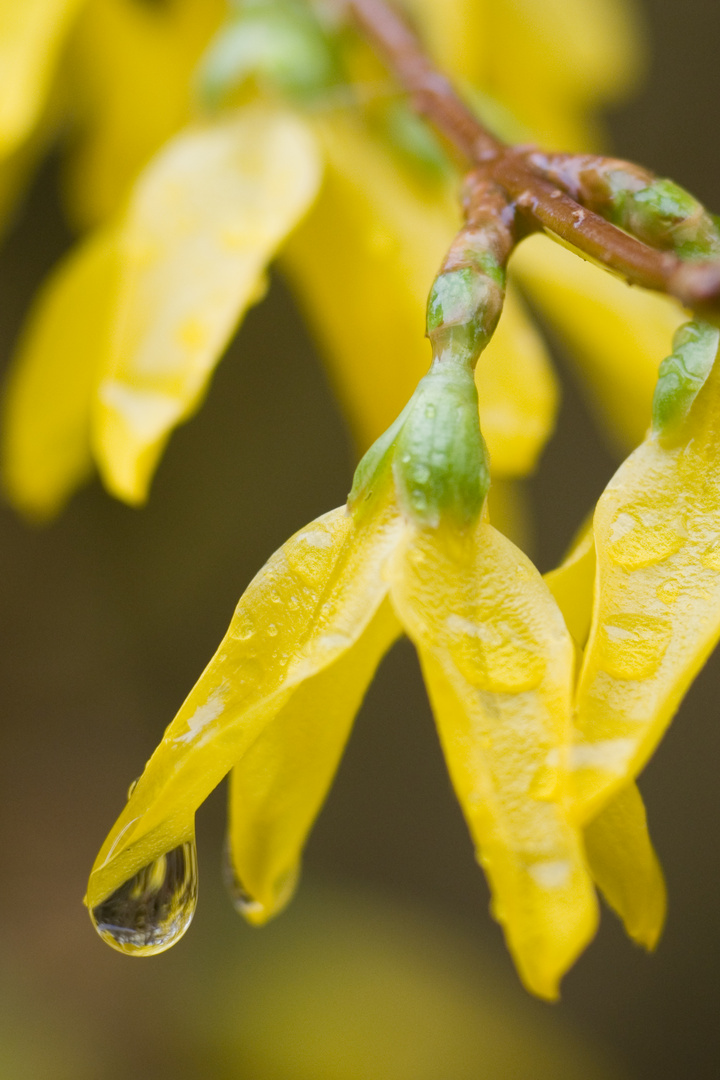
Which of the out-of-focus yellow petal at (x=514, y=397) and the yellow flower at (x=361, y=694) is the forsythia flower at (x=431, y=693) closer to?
the yellow flower at (x=361, y=694)

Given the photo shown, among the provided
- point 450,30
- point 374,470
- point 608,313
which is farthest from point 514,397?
point 450,30

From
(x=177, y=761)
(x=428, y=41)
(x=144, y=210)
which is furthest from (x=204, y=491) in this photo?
(x=177, y=761)

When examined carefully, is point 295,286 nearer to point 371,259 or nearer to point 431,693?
point 371,259

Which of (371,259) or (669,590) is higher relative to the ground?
(371,259)

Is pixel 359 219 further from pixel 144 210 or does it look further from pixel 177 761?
pixel 177 761

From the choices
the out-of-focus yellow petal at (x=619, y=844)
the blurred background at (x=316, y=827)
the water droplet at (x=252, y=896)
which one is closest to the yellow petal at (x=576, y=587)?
the out-of-focus yellow petal at (x=619, y=844)

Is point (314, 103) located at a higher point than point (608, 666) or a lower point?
higher
